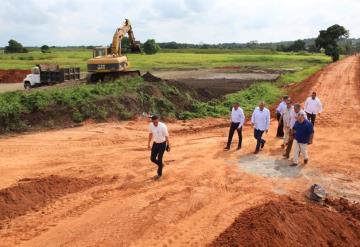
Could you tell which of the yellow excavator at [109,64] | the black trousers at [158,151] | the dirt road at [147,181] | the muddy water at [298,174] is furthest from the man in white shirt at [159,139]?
the yellow excavator at [109,64]

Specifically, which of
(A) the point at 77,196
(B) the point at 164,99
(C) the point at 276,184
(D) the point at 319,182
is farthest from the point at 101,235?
(B) the point at 164,99

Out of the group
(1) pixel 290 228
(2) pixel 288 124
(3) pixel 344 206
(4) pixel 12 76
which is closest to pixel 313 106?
(2) pixel 288 124

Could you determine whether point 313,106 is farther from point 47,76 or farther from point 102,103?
point 47,76

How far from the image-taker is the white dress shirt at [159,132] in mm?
11867

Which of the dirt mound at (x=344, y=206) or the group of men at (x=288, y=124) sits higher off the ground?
the group of men at (x=288, y=124)

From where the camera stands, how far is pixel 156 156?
12375 millimetres

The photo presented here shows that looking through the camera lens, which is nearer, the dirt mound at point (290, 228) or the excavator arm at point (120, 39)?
the dirt mound at point (290, 228)

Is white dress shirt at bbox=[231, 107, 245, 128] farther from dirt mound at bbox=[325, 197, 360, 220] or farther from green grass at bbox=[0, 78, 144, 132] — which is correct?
green grass at bbox=[0, 78, 144, 132]

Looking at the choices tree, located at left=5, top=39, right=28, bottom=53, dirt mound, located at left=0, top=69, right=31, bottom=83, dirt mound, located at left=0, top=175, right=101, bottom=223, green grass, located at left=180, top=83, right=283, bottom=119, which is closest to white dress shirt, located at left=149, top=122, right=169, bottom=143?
dirt mound, located at left=0, top=175, right=101, bottom=223

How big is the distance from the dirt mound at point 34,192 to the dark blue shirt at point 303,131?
5.87 metres

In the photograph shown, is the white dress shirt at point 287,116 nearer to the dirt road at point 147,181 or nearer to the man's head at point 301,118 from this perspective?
the dirt road at point 147,181

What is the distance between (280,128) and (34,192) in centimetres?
972

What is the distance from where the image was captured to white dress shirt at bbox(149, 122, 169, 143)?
467 inches

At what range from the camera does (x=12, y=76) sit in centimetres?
4959
